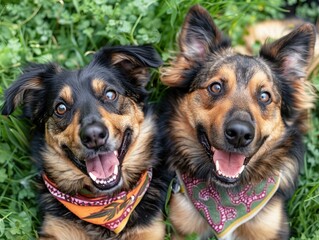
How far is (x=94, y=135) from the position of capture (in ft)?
11.6

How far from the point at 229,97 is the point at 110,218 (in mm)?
1492

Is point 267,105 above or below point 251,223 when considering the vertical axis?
above

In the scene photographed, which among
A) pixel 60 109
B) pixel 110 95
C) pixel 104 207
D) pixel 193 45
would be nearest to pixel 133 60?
pixel 110 95

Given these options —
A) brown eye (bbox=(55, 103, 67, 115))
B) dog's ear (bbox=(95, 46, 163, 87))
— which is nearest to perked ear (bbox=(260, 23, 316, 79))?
dog's ear (bbox=(95, 46, 163, 87))

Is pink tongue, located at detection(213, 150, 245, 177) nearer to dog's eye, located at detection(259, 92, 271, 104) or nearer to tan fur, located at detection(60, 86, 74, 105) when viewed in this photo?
dog's eye, located at detection(259, 92, 271, 104)

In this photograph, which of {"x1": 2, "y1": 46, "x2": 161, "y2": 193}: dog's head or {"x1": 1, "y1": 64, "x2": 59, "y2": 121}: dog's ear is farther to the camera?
{"x1": 1, "y1": 64, "x2": 59, "y2": 121}: dog's ear

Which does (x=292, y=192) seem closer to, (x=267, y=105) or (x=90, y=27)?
(x=267, y=105)

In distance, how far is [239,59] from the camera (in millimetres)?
4098

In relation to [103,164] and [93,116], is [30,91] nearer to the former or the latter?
[93,116]

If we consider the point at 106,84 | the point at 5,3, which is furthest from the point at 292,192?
the point at 5,3

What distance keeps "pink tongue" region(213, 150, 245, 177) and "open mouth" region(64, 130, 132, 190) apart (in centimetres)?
82

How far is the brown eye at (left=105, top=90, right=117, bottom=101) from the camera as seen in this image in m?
3.95

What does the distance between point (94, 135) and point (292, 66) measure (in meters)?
1.96

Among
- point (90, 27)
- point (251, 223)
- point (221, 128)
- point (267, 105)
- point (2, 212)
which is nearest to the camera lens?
point (221, 128)
